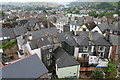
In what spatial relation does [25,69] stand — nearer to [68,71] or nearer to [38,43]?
[68,71]

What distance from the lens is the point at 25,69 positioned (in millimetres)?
12078

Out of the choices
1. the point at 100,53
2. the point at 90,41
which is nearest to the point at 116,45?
the point at 100,53

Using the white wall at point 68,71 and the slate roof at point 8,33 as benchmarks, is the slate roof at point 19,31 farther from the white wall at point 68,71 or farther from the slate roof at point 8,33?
the white wall at point 68,71

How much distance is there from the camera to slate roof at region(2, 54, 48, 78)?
11.3 m

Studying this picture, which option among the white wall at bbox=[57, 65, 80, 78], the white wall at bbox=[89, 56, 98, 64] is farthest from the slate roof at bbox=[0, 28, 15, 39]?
the white wall at bbox=[89, 56, 98, 64]

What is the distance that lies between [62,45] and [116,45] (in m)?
10.9

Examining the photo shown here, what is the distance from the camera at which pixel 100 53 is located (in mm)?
20281

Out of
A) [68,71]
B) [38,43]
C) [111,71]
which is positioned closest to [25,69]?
Result: [68,71]

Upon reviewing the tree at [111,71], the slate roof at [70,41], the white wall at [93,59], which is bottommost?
the tree at [111,71]

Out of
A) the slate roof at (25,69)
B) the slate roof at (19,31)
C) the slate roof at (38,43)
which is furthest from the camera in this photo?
the slate roof at (19,31)

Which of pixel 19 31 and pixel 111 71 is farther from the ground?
pixel 19 31

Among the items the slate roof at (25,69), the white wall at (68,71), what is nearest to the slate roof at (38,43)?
the slate roof at (25,69)

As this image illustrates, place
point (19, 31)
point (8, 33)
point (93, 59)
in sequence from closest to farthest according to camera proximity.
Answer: point (93, 59), point (8, 33), point (19, 31)

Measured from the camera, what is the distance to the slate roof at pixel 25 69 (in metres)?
11.3
